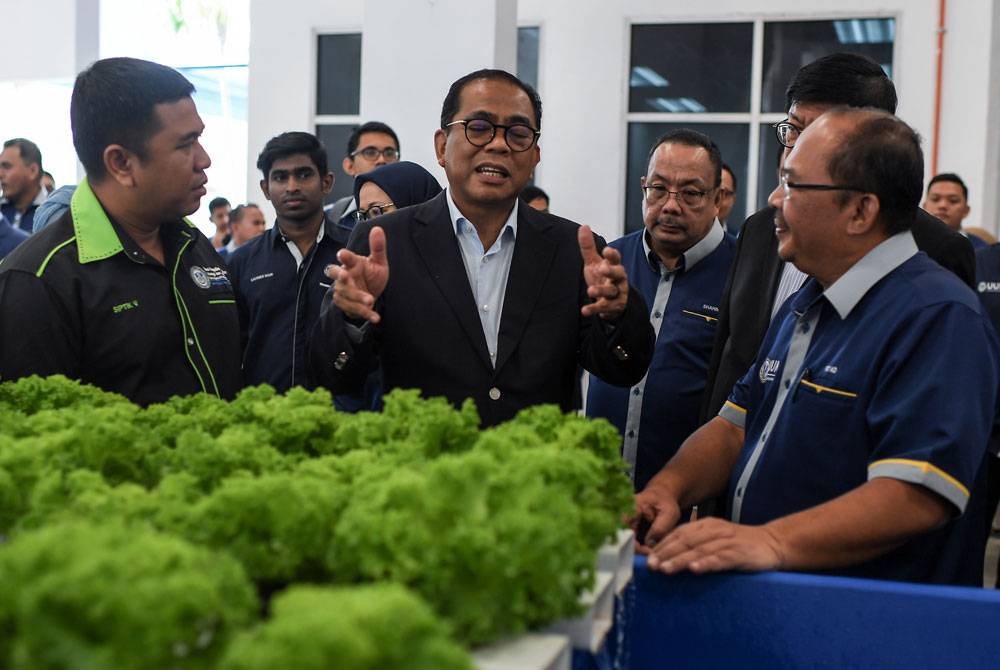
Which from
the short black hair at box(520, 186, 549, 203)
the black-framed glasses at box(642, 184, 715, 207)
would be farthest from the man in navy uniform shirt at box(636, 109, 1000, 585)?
the short black hair at box(520, 186, 549, 203)

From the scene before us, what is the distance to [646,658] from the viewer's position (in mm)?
2053

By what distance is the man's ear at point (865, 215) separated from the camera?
229cm

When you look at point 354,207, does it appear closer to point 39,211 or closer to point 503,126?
point 39,211

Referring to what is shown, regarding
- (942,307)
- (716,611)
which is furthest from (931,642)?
(942,307)

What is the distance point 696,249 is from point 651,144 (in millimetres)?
6807

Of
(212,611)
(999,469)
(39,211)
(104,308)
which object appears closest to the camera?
(212,611)

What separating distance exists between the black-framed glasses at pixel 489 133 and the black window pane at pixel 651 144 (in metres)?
7.49

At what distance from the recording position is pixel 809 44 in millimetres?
10008

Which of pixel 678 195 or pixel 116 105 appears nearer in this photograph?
pixel 116 105

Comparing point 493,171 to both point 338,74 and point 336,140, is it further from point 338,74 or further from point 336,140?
point 338,74

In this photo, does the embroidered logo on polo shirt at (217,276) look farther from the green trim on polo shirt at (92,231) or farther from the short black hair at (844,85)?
the short black hair at (844,85)

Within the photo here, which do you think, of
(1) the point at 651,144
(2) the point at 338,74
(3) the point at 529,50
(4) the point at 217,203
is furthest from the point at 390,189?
(4) the point at 217,203

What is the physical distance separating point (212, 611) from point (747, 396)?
1789mm

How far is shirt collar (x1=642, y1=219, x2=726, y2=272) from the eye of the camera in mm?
3852
